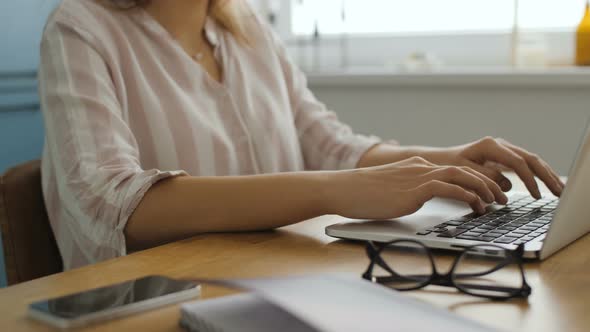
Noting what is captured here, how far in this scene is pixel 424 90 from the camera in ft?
7.41

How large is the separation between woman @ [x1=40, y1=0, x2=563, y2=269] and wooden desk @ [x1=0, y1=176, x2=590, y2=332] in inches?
2.4

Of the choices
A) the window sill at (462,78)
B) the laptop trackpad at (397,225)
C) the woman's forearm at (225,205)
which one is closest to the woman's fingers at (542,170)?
→ the laptop trackpad at (397,225)

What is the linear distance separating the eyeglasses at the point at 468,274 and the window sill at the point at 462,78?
1.40 meters

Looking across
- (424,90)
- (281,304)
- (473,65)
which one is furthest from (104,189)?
(473,65)

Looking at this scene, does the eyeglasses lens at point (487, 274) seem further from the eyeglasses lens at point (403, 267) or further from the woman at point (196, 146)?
the woman at point (196, 146)

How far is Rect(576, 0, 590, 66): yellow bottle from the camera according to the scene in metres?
2.10

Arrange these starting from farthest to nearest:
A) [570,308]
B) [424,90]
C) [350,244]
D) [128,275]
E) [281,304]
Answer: [424,90], [350,244], [128,275], [570,308], [281,304]

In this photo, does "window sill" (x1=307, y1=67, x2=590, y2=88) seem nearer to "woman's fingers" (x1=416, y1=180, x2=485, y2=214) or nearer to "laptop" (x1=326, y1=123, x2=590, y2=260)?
"laptop" (x1=326, y1=123, x2=590, y2=260)

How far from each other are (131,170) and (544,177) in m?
0.58

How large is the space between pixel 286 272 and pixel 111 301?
18 centimetres

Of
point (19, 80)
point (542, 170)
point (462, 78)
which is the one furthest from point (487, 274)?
point (462, 78)

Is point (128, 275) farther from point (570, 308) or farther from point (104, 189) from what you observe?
point (570, 308)

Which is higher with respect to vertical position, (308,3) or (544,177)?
(308,3)

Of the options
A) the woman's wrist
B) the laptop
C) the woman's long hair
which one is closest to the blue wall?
the woman's long hair
